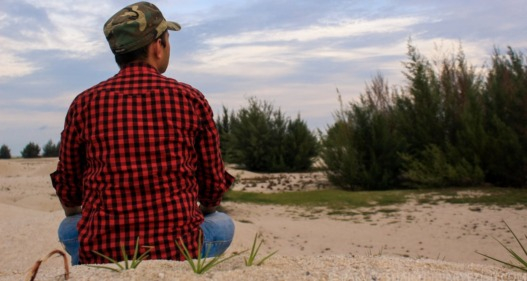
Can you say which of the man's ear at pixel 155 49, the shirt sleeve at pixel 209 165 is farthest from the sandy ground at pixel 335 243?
the man's ear at pixel 155 49

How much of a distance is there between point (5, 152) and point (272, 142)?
55.1 feet

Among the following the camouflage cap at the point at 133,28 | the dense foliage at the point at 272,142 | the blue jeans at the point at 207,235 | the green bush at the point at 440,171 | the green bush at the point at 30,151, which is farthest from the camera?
the green bush at the point at 30,151

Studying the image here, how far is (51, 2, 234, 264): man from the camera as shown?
2609 millimetres

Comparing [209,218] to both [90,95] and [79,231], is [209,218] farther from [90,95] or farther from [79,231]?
[90,95]

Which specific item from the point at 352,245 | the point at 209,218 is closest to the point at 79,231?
the point at 209,218

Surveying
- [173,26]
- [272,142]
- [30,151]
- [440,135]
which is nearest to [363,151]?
[440,135]

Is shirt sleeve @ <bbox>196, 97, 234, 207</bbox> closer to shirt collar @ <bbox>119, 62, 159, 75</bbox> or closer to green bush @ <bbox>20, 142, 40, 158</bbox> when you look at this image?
shirt collar @ <bbox>119, 62, 159, 75</bbox>

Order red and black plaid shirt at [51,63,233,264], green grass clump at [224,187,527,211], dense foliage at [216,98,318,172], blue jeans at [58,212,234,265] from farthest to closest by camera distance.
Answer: dense foliage at [216,98,318,172], green grass clump at [224,187,527,211], blue jeans at [58,212,234,265], red and black plaid shirt at [51,63,233,264]

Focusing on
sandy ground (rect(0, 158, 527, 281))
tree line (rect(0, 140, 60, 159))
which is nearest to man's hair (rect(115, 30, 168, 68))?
sandy ground (rect(0, 158, 527, 281))

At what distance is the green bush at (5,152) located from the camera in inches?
1220

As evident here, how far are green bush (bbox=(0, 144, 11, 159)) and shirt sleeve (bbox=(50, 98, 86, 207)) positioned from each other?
30.4m

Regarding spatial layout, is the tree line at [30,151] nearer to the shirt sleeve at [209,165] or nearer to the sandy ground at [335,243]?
the sandy ground at [335,243]

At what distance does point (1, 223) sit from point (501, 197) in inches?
309

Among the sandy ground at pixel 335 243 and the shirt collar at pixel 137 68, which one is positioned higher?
the shirt collar at pixel 137 68
